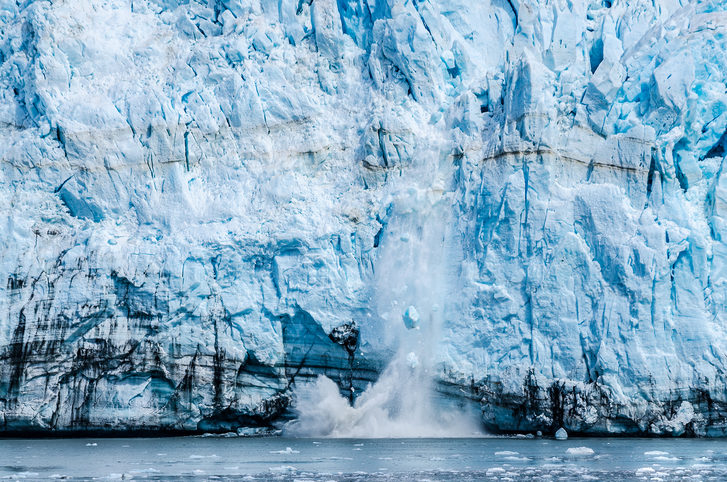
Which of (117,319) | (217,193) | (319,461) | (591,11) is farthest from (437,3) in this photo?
(319,461)

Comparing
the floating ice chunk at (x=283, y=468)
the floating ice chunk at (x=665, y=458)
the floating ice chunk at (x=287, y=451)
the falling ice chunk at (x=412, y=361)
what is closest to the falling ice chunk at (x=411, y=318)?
the falling ice chunk at (x=412, y=361)

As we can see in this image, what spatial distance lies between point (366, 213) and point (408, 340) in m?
2.45

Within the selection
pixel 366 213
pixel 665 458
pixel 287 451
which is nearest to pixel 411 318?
pixel 366 213

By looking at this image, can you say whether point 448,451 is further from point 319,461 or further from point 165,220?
point 165,220

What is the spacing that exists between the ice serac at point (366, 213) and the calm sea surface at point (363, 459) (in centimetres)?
71

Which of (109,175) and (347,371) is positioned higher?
Result: (109,175)

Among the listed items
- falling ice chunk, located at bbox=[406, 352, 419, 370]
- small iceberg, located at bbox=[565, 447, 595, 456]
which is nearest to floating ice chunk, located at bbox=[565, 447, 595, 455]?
small iceberg, located at bbox=[565, 447, 595, 456]

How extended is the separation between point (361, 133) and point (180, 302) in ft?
15.3

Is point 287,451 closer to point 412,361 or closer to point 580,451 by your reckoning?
point 412,361

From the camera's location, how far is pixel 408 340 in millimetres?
17438

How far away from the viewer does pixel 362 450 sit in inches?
611

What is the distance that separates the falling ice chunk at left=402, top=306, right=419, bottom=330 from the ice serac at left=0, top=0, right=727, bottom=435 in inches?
6.7

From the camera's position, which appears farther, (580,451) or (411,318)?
(411,318)

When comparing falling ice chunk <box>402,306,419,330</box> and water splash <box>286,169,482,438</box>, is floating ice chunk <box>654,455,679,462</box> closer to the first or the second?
water splash <box>286,169,482,438</box>
